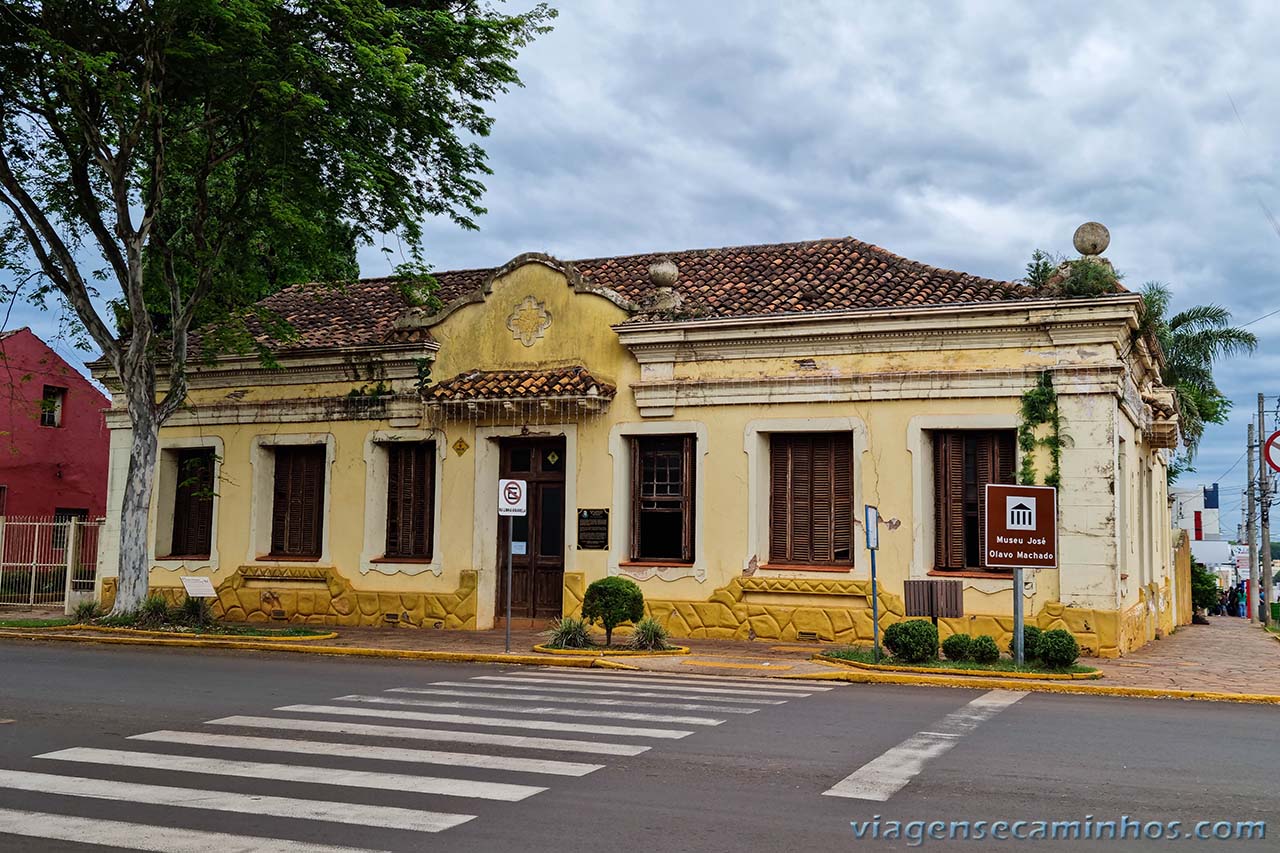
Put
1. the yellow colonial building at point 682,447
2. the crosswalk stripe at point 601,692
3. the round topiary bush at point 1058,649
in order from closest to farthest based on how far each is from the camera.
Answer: the crosswalk stripe at point 601,692, the round topiary bush at point 1058,649, the yellow colonial building at point 682,447

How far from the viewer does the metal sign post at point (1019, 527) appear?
1484cm

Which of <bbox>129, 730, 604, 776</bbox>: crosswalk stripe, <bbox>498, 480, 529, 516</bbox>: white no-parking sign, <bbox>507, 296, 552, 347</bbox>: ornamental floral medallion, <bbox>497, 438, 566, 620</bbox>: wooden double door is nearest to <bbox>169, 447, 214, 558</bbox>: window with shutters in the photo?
<bbox>497, 438, 566, 620</bbox>: wooden double door

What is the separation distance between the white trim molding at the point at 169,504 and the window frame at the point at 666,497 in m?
8.67

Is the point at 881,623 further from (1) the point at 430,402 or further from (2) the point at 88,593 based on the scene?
(2) the point at 88,593

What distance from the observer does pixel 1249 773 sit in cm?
817

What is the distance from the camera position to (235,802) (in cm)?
695

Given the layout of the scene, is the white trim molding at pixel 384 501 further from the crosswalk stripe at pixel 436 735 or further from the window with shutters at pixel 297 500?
the crosswalk stripe at pixel 436 735

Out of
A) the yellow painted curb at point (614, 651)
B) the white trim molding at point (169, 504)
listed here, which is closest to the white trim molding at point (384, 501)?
the white trim molding at point (169, 504)

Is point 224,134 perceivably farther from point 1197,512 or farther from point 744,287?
point 1197,512

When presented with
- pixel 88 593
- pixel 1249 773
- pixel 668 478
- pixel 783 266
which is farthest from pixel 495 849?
pixel 88 593

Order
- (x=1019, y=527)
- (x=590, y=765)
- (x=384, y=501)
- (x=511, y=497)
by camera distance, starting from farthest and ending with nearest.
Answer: (x=384, y=501) → (x=511, y=497) → (x=1019, y=527) → (x=590, y=765)

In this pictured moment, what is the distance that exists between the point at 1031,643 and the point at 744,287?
8.15m

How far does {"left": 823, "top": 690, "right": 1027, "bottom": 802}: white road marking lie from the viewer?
742 centimetres

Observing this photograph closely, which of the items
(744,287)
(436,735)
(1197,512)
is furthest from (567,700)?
(1197,512)
